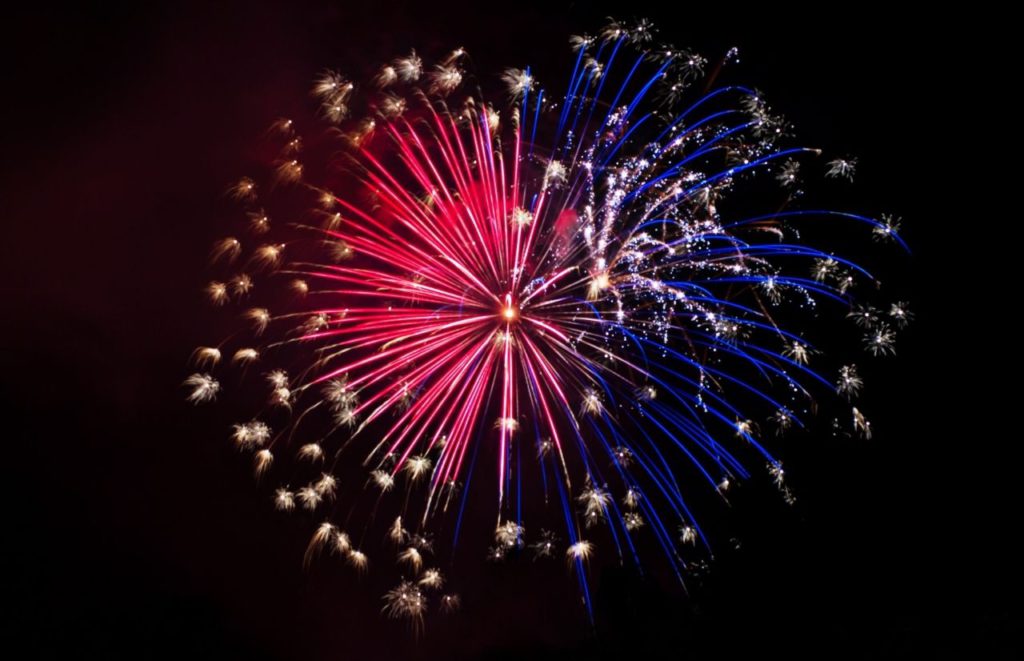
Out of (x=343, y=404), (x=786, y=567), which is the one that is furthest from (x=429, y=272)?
(x=786, y=567)

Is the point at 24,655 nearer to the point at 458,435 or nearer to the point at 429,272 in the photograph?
the point at 458,435

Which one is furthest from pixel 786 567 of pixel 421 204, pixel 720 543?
pixel 421 204

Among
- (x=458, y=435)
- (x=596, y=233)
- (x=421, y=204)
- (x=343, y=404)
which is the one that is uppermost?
(x=421, y=204)

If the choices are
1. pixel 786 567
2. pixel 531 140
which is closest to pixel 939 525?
pixel 786 567

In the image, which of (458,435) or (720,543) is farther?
(720,543)

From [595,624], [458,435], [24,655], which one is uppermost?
[458,435]

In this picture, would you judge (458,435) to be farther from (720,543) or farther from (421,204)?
(720,543)

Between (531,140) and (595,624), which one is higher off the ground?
(531,140)

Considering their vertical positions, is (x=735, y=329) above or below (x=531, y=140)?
below

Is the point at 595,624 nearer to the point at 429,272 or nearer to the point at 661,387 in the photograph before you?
the point at 661,387
